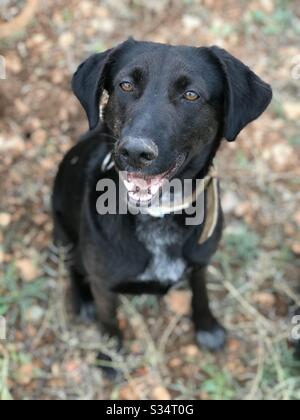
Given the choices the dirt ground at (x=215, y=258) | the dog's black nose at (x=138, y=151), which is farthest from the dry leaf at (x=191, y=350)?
the dog's black nose at (x=138, y=151)

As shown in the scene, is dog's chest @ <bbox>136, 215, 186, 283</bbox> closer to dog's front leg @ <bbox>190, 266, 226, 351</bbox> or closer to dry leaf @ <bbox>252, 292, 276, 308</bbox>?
dog's front leg @ <bbox>190, 266, 226, 351</bbox>

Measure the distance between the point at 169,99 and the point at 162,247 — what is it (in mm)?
918

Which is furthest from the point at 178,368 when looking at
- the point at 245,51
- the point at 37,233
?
the point at 245,51

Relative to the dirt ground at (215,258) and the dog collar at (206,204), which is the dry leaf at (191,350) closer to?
the dirt ground at (215,258)

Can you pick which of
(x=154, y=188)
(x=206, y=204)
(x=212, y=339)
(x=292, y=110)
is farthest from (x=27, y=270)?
(x=292, y=110)

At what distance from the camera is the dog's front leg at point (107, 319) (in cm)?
372

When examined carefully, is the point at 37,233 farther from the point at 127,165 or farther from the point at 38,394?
the point at 127,165

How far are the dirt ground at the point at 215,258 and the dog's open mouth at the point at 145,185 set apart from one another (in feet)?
5.23

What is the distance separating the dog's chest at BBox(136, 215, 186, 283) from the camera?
3340 mm

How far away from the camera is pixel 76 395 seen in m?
4.12

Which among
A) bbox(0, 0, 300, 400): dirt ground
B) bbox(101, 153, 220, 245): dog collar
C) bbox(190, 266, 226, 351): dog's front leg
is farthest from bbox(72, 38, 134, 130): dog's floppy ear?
bbox(0, 0, 300, 400): dirt ground

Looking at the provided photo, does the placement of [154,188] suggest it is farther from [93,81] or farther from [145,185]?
[93,81]

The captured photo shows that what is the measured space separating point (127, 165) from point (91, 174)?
33.1 inches

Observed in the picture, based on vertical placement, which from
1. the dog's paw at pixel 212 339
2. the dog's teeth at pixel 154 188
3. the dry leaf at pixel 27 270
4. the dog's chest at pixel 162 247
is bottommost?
the dog's paw at pixel 212 339
